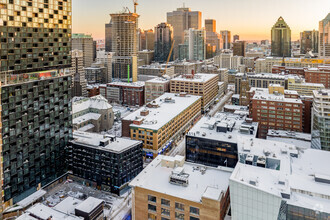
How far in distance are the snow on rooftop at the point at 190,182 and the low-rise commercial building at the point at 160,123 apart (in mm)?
47762

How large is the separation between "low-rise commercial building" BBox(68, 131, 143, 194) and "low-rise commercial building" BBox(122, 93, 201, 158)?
2169cm

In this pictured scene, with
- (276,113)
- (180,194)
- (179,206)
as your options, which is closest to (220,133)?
(276,113)

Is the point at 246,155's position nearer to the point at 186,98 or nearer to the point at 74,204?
the point at 74,204

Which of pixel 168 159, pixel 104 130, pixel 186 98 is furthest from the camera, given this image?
pixel 186 98

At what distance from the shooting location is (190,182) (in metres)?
69.9

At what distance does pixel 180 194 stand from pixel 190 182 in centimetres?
628

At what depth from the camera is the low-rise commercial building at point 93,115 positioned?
154125 millimetres

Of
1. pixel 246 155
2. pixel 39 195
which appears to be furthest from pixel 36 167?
pixel 246 155

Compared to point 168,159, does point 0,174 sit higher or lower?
lower

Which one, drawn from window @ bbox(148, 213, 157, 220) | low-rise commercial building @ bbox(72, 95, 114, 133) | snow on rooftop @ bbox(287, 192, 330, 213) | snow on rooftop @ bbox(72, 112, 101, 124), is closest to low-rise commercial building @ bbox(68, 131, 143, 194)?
window @ bbox(148, 213, 157, 220)

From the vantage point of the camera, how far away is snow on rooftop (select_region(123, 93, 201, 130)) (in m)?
133

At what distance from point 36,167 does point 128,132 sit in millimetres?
54730

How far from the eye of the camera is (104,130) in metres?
162

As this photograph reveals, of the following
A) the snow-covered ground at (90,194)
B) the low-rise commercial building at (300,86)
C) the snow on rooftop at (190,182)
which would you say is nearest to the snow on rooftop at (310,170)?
the snow on rooftop at (190,182)
